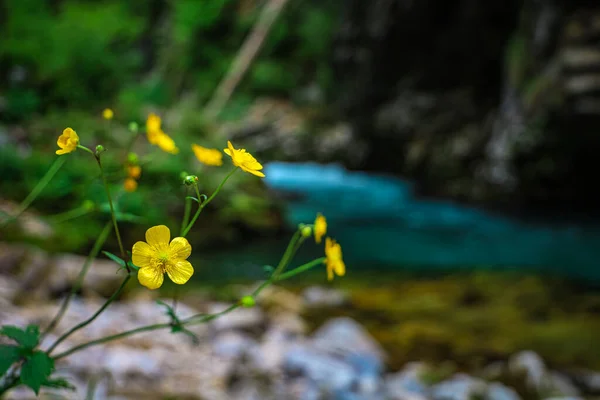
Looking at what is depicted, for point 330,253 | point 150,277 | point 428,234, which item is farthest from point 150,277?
point 428,234

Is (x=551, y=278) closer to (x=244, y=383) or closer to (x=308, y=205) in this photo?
(x=244, y=383)

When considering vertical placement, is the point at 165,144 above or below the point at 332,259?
above

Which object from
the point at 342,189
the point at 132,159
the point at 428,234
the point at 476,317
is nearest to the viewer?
the point at 132,159

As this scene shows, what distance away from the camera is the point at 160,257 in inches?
15.1

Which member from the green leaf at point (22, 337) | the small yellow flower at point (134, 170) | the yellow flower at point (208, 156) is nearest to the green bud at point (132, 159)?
the small yellow flower at point (134, 170)

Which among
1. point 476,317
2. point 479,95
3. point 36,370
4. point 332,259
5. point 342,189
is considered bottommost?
point 36,370

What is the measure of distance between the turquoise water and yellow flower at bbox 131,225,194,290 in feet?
9.47

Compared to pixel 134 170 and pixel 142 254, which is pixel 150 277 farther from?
pixel 134 170

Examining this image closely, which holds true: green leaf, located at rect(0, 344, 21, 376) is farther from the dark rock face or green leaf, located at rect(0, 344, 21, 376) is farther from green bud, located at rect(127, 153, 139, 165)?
the dark rock face

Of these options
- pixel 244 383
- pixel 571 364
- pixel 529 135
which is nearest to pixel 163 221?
pixel 244 383

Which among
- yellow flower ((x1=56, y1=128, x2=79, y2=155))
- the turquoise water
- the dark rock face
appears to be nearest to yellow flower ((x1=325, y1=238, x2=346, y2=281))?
yellow flower ((x1=56, y1=128, x2=79, y2=155))

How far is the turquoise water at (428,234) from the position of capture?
3551 mm

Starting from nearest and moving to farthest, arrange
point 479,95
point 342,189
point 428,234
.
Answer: point 428,234 → point 479,95 → point 342,189

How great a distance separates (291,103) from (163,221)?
7.06m
